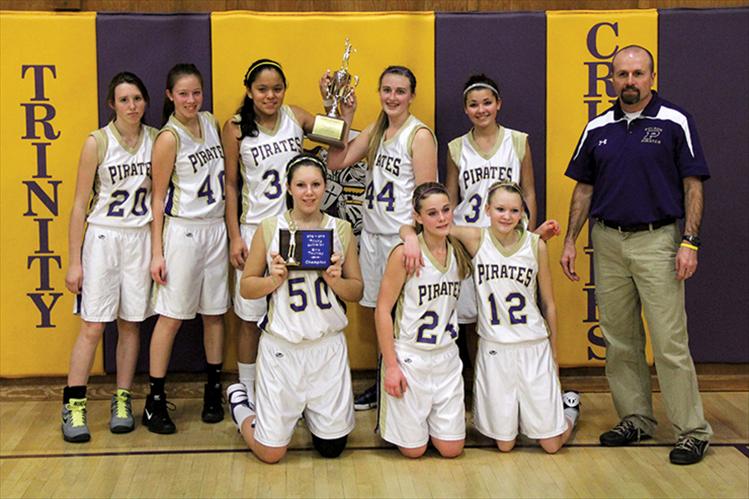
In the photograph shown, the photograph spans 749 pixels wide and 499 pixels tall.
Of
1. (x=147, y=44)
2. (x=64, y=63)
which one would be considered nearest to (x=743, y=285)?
(x=147, y=44)

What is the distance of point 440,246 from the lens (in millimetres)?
4828

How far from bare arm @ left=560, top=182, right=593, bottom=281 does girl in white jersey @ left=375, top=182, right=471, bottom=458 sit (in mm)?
489

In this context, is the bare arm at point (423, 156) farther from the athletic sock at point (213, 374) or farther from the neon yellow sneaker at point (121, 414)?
the neon yellow sneaker at point (121, 414)

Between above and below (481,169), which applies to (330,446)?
below

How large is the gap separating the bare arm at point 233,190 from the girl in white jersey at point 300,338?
0.44 m

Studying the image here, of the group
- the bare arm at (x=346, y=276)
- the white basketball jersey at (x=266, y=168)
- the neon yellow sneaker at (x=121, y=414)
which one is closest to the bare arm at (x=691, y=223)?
the bare arm at (x=346, y=276)

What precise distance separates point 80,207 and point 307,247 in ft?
3.74

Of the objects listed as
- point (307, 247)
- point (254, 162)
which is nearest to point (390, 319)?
point (307, 247)

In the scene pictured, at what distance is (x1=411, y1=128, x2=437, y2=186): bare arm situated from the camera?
5.12 metres

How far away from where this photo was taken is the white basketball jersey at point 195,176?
16.8 ft

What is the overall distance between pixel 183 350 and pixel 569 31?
2535 millimetres

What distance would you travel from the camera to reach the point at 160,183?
5074 mm

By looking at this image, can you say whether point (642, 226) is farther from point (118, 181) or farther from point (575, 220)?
point (118, 181)

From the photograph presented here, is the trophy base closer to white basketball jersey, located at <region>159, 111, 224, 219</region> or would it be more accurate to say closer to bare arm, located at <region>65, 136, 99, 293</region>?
white basketball jersey, located at <region>159, 111, 224, 219</region>
